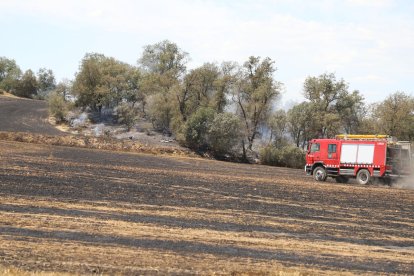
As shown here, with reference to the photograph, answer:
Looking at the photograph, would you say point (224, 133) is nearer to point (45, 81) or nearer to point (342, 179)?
point (342, 179)

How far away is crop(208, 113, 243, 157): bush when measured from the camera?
219 ft

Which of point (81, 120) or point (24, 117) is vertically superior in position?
point (81, 120)

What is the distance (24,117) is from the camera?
75.4 metres

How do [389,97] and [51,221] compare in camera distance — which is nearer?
[51,221]

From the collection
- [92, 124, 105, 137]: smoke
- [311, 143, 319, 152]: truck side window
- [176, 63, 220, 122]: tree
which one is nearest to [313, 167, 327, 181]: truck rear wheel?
[311, 143, 319, 152]: truck side window

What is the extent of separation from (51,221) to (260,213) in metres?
7.51

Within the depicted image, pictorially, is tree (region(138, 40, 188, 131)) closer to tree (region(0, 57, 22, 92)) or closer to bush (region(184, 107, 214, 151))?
bush (region(184, 107, 214, 151))

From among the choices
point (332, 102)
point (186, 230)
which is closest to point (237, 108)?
point (332, 102)

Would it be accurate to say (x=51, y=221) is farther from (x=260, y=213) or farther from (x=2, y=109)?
(x=2, y=109)

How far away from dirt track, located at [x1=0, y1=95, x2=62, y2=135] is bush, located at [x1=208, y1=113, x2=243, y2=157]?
733 inches

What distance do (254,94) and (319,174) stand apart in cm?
3333

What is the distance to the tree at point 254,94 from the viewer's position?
72.4 metres

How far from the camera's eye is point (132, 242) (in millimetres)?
11734

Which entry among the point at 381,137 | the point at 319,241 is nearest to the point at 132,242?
the point at 319,241
